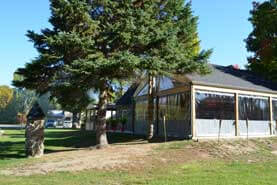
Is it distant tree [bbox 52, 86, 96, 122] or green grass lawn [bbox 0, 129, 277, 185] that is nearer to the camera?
green grass lawn [bbox 0, 129, 277, 185]

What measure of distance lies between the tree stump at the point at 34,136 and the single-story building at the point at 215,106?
7.38m

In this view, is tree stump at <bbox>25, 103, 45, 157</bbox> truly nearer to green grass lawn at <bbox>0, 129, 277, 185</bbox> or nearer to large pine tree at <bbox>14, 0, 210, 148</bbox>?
large pine tree at <bbox>14, 0, 210, 148</bbox>

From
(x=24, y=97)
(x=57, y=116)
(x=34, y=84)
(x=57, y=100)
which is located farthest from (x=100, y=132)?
(x=24, y=97)

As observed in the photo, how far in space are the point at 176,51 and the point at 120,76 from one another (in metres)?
3.09

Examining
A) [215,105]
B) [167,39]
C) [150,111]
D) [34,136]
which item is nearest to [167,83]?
[150,111]

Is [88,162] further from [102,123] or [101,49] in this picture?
[101,49]

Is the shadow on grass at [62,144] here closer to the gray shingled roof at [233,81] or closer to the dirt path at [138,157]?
the dirt path at [138,157]

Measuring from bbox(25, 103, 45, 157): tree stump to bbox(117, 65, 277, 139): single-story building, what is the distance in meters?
7.38

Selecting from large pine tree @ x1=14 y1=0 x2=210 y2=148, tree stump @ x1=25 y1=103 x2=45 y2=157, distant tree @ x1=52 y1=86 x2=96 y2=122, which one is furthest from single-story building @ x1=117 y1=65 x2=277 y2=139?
tree stump @ x1=25 y1=103 x2=45 y2=157

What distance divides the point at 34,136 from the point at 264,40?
2209 centimetres

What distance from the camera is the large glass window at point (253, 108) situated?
1844 centimetres

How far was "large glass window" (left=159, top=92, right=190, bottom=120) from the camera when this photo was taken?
17594 millimetres

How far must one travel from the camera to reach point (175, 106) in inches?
734

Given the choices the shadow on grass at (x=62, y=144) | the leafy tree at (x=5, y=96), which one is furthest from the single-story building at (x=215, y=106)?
the leafy tree at (x=5, y=96)
